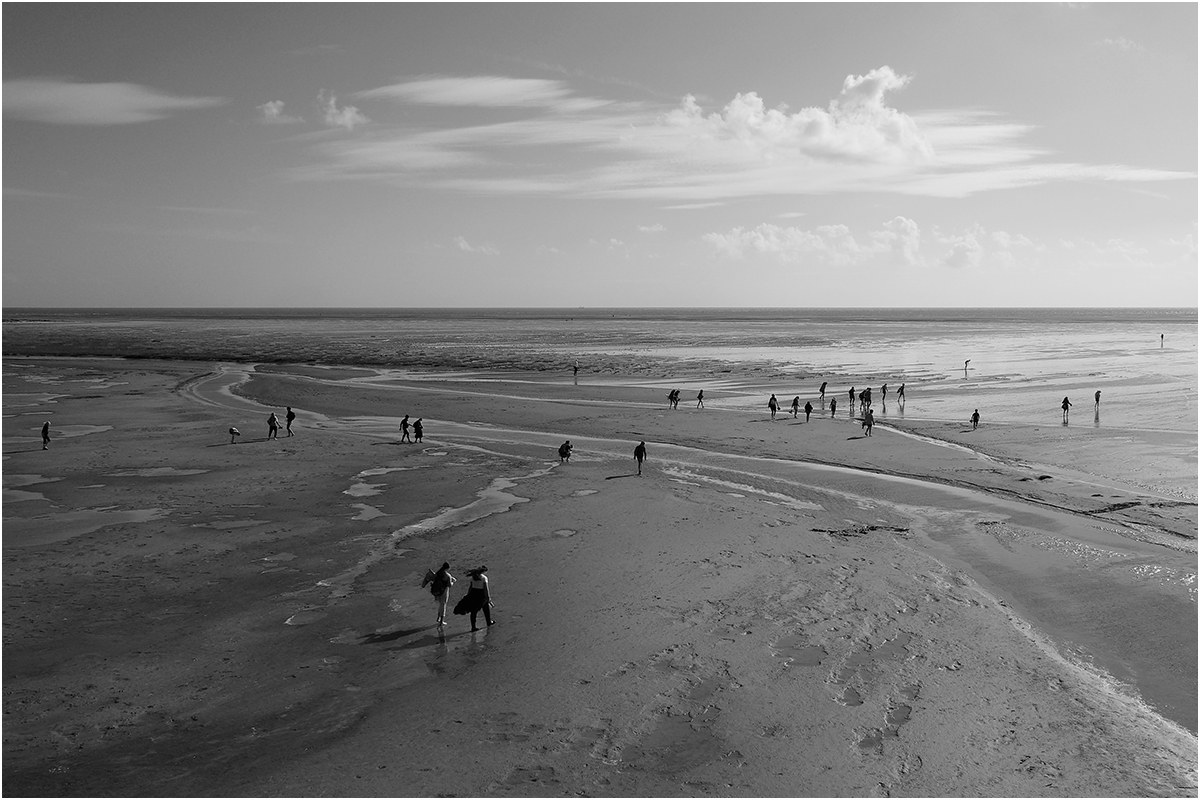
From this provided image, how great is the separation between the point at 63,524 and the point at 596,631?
47.9 feet

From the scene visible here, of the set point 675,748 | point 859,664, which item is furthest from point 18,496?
point 859,664

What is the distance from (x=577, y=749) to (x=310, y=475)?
18.1 m

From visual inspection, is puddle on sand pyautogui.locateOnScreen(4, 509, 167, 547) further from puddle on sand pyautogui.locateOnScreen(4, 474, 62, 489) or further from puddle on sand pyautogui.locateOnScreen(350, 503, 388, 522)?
puddle on sand pyautogui.locateOnScreen(350, 503, 388, 522)

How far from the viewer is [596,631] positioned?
12.9 metres

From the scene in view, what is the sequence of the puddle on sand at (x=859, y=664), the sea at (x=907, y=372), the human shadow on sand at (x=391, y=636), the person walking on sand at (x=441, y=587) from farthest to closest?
the sea at (x=907, y=372) < the person walking on sand at (x=441, y=587) < the human shadow on sand at (x=391, y=636) < the puddle on sand at (x=859, y=664)

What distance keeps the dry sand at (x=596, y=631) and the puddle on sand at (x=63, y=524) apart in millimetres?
96

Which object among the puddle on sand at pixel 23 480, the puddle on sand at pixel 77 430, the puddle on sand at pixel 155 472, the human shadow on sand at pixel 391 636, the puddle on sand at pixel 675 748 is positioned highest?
the puddle on sand at pixel 77 430

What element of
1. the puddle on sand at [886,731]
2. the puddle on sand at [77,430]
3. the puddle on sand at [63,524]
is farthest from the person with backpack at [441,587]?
the puddle on sand at [77,430]

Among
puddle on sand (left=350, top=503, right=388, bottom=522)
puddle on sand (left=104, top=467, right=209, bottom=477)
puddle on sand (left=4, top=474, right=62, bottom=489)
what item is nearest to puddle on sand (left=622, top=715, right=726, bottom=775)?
puddle on sand (left=350, top=503, right=388, bottom=522)

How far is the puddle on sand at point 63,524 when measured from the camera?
17625 mm

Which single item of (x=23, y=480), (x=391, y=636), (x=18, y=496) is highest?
(x=23, y=480)

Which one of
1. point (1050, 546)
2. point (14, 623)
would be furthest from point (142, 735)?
point (1050, 546)

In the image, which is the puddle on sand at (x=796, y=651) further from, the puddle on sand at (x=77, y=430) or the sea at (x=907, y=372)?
the puddle on sand at (x=77, y=430)

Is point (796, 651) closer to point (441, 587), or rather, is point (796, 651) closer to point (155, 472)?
point (441, 587)
